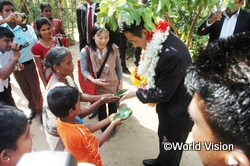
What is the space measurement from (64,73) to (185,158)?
1918mm

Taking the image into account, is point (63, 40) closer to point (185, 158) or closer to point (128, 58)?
point (185, 158)

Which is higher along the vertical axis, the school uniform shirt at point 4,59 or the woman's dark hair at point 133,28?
the woman's dark hair at point 133,28

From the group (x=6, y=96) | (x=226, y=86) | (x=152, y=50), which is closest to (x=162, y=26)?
(x=152, y=50)

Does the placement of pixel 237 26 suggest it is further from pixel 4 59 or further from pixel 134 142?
pixel 4 59

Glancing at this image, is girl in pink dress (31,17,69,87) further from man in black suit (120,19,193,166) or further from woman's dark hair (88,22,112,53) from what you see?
man in black suit (120,19,193,166)

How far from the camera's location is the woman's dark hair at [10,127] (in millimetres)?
1257

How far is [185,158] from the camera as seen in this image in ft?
9.99

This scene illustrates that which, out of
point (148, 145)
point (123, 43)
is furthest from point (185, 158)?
point (123, 43)

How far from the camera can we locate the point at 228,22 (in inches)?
143

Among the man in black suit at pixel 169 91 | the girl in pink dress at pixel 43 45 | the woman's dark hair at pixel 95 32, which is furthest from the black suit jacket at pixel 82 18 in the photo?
the man in black suit at pixel 169 91

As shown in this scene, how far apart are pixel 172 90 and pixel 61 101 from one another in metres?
0.93

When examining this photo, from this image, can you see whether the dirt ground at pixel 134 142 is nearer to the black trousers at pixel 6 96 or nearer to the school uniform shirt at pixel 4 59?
the black trousers at pixel 6 96

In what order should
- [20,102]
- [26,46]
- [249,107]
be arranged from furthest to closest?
1. [20,102]
2. [26,46]
3. [249,107]

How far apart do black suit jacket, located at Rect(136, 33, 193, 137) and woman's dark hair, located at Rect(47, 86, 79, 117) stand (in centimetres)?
71
